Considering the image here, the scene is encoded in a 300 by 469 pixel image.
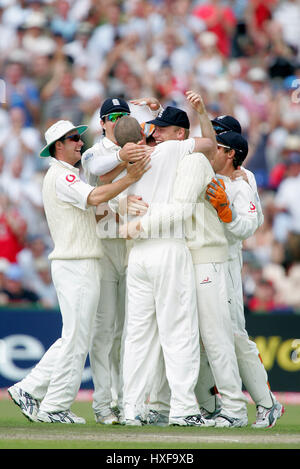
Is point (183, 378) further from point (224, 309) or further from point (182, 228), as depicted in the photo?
point (182, 228)

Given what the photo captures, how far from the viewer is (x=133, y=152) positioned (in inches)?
260

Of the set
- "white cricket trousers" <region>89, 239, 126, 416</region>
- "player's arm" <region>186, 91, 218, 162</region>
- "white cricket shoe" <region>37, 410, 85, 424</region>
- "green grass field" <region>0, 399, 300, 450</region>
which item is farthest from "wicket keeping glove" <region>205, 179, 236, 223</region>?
"white cricket shoe" <region>37, 410, 85, 424</region>

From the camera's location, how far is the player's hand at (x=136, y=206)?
677 centimetres

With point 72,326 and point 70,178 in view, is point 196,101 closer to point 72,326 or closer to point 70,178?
point 70,178

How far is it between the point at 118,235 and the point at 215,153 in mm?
1005

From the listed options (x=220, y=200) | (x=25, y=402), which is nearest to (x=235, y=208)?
(x=220, y=200)

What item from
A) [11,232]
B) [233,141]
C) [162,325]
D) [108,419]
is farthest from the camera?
[11,232]

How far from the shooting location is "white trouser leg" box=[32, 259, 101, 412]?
6.84 metres

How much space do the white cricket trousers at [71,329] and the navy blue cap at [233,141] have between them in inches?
56.1

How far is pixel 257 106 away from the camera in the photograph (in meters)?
14.1

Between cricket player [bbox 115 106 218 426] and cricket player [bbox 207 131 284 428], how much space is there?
1.41 ft

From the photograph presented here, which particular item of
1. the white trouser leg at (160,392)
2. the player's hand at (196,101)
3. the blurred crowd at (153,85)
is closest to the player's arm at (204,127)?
the player's hand at (196,101)

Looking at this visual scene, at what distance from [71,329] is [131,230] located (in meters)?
0.87

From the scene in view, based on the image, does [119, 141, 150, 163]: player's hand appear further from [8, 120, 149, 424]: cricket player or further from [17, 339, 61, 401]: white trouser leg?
Answer: [17, 339, 61, 401]: white trouser leg
